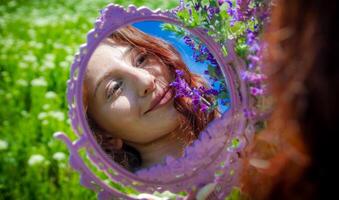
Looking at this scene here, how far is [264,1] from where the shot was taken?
111 cm

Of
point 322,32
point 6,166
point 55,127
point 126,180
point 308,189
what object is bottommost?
point 6,166

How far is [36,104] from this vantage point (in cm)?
223

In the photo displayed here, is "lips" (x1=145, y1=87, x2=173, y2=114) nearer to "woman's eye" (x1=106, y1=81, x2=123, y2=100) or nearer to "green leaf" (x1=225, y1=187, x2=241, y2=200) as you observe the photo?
"woman's eye" (x1=106, y1=81, x2=123, y2=100)

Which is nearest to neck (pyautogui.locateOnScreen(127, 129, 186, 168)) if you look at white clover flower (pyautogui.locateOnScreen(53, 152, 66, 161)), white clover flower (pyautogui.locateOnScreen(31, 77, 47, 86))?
white clover flower (pyautogui.locateOnScreen(53, 152, 66, 161))

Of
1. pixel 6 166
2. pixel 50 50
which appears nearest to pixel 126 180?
pixel 6 166

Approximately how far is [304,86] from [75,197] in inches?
47.7

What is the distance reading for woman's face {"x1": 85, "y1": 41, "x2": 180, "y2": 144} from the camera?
3.90 feet

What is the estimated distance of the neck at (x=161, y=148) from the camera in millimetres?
1215

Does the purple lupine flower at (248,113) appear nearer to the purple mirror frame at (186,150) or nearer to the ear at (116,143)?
the purple mirror frame at (186,150)

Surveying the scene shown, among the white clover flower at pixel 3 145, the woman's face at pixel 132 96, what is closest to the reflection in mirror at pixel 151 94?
the woman's face at pixel 132 96

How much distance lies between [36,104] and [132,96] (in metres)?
1.11

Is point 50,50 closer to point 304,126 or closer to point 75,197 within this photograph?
point 75,197

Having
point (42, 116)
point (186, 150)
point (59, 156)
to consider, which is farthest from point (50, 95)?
point (186, 150)

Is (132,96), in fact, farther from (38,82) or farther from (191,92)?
(38,82)
